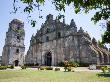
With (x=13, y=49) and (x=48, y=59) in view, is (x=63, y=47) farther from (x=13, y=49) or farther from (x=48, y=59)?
(x=13, y=49)

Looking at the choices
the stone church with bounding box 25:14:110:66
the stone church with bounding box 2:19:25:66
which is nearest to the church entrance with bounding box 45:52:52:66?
the stone church with bounding box 25:14:110:66

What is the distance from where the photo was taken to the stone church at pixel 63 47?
36.9m

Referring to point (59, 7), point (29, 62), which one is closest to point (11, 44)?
point (29, 62)

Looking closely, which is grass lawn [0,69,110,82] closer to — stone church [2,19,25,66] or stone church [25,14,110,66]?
stone church [25,14,110,66]

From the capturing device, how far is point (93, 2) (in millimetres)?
5719

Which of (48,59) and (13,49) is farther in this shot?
(13,49)

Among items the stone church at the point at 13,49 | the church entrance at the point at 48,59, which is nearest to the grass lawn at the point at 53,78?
the church entrance at the point at 48,59

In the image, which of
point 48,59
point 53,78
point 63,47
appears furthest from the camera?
point 48,59

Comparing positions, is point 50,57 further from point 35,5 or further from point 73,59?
point 35,5

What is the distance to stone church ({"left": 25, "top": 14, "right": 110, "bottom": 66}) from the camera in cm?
3694

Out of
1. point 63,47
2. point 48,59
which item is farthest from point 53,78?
point 48,59

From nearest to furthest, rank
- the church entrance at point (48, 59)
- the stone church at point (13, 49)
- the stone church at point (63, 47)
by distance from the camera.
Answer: the stone church at point (63, 47), the church entrance at point (48, 59), the stone church at point (13, 49)

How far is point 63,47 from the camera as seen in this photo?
41.0 m

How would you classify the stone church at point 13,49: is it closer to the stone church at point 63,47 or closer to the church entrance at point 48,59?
the stone church at point 63,47
